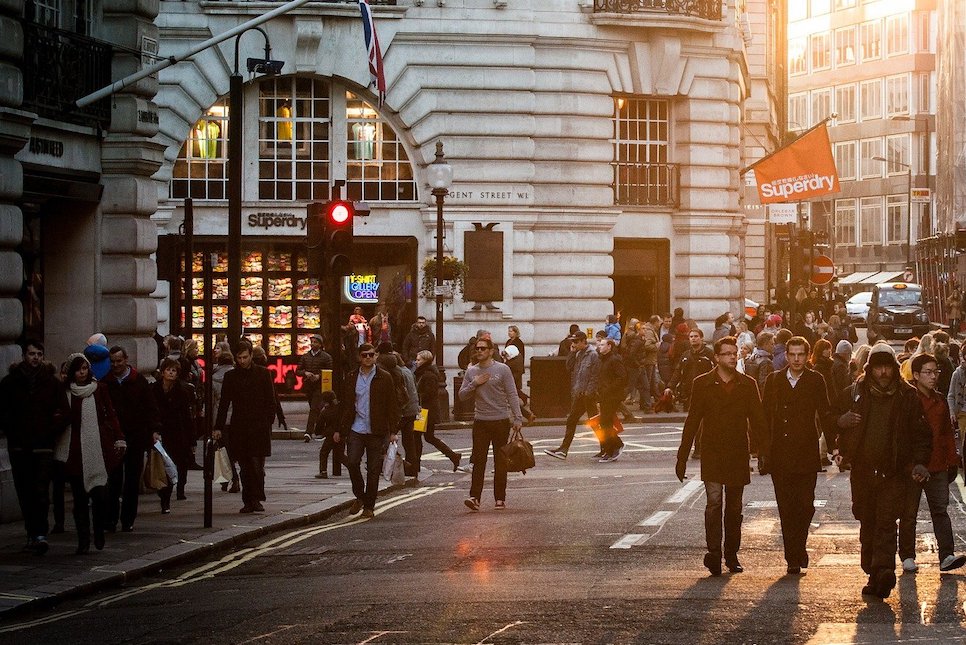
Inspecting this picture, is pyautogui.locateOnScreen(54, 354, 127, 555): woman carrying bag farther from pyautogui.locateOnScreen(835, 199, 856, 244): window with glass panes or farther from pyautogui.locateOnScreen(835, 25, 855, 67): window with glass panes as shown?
pyautogui.locateOnScreen(835, 25, 855, 67): window with glass panes

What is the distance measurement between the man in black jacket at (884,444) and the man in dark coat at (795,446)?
1.73ft

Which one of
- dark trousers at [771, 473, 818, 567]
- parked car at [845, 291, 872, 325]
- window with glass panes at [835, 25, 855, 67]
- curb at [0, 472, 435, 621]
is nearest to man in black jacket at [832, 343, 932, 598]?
dark trousers at [771, 473, 818, 567]

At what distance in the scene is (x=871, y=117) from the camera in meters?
113

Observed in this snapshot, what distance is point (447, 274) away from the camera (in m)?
33.2

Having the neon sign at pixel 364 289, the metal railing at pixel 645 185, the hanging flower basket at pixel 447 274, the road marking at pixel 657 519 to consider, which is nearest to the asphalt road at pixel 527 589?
the road marking at pixel 657 519

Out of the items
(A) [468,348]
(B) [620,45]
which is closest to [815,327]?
(B) [620,45]

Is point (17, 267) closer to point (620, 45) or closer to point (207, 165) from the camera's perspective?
point (207, 165)

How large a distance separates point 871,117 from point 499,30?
83147mm

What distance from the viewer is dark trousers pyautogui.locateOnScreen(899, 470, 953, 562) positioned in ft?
40.0

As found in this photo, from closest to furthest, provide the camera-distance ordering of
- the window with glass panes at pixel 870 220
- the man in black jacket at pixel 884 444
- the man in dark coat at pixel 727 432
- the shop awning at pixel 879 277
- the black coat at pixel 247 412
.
A: the man in black jacket at pixel 884 444 < the man in dark coat at pixel 727 432 < the black coat at pixel 247 412 < the shop awning at pixel 879 277 < the window with glass panes at pixel 870 220

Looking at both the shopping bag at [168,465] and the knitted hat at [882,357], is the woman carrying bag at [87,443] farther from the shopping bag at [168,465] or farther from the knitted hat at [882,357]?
the knitted hat at [882,357]

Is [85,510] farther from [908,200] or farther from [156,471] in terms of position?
[908,200]

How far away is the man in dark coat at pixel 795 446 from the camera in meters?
12.6

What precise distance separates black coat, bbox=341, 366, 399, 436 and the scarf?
3128mm
